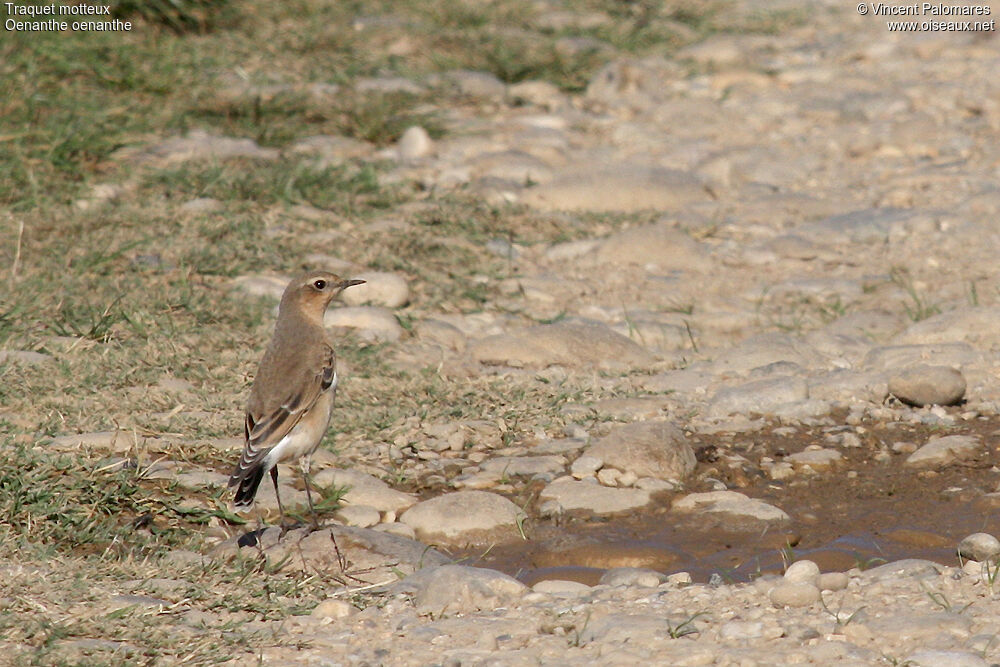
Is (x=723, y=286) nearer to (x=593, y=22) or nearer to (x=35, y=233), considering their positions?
(x=35, y=233)

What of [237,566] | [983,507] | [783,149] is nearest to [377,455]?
[237,566]

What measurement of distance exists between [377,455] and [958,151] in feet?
20.9

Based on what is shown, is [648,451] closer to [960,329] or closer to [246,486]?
[246,486]

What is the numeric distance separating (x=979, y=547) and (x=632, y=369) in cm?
259

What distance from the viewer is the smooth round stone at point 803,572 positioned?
188 inches

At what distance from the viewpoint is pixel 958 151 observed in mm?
10773

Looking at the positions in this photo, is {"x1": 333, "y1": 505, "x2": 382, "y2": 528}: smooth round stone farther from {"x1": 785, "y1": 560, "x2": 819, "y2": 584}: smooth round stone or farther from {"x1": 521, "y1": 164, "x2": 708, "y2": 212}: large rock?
{"x1": 521, "y1": 164, "x2": 708, "y2": 212}: large rock

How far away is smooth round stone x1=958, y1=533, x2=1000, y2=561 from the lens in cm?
502

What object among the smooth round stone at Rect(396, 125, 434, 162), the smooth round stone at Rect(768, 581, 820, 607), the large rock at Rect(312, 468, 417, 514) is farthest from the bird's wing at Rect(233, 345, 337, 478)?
the smooth round stone at Rect(396, 125, 434, 162)

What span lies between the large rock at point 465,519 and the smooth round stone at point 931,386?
221 cm

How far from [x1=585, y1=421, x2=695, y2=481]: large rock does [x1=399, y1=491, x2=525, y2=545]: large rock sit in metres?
0.61

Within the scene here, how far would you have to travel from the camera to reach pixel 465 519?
5594 millimetres

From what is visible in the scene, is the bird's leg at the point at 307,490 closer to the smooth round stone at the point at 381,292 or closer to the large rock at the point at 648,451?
the large rock at the point at 648,451

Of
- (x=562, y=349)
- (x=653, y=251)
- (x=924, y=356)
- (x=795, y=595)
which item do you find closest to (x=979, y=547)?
(x=795, y=595)
